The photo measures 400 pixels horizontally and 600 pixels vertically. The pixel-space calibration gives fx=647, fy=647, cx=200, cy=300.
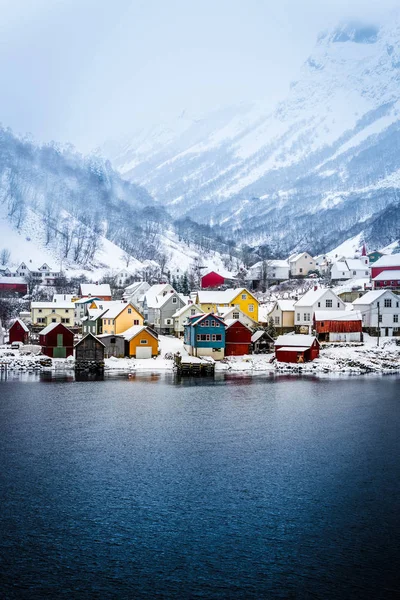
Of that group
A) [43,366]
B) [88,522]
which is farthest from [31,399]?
[88,522]

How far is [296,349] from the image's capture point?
6631cm

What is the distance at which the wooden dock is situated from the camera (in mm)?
61344

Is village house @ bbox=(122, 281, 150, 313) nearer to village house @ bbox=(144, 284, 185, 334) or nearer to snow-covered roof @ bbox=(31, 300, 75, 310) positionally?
village house @ bbox=(144, 284, 185, 334)

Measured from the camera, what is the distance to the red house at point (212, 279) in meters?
126

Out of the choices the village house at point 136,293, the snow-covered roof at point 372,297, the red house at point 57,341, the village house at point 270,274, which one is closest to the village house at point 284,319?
the snow-covered roof at point 372,297

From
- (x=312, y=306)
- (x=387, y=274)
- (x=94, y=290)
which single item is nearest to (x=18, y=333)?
(x=94, y=290)

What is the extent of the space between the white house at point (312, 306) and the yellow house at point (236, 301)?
6.46m

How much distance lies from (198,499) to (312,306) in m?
53.8

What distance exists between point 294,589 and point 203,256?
513ft

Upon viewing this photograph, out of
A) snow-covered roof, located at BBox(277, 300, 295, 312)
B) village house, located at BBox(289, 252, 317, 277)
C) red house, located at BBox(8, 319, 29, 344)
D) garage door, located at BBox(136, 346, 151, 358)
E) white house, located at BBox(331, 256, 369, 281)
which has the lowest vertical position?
garage door, located at BBox(136, 346, 151, 358)

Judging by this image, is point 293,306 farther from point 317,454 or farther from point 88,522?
point 88,522

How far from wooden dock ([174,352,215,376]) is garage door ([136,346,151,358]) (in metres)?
6.58

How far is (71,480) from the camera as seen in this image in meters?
28.0

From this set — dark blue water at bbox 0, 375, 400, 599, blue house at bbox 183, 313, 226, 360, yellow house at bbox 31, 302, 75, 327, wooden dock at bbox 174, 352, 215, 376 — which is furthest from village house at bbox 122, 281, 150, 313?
dark blue water at bbox 0, 375, 400, 599
